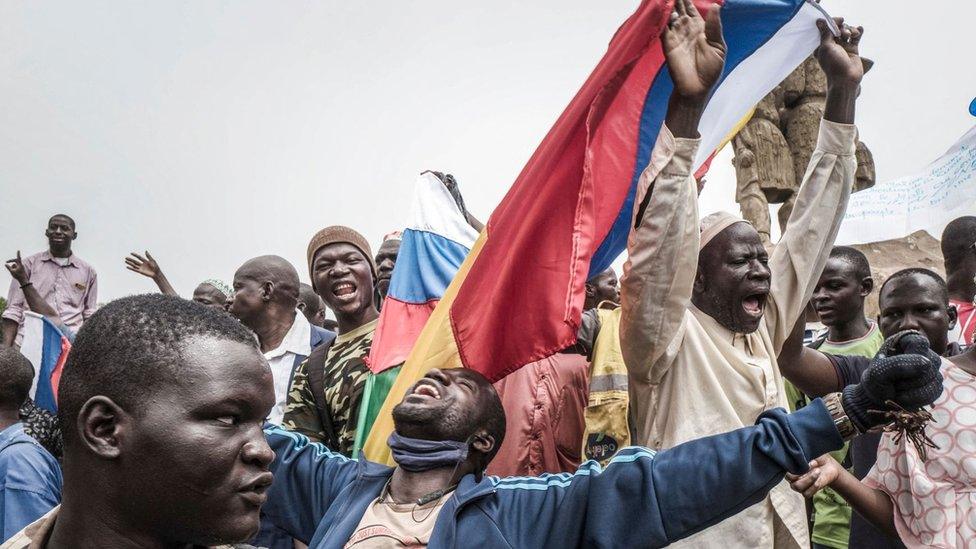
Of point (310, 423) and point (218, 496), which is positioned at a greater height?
point (218, 496)

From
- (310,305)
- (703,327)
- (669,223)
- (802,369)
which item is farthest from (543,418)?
(310,305)

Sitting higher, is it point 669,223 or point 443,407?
point 669,223

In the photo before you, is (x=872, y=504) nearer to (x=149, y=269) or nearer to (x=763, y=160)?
(x=149, y=269)

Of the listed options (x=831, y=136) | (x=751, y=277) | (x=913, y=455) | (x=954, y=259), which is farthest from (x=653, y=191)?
(x=954, y=259)

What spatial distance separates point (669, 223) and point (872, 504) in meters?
1.28

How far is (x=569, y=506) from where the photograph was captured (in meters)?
2.72

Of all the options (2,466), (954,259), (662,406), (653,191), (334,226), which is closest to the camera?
(653,191)

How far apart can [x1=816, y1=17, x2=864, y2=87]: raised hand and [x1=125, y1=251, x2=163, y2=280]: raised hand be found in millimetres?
4776

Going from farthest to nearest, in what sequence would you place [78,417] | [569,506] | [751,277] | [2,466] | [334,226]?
[334,226] < [2,466] < [751,277] < [569,506] < [78,417]

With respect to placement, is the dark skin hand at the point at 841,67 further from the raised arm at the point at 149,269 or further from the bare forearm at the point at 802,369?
the raised arm at the point at 149,269

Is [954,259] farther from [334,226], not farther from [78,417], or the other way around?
[78,417]

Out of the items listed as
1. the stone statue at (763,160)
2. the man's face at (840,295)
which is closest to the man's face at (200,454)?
the man's face at (840,295)

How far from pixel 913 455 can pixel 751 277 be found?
33.3 inches

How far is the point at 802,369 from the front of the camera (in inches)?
157
